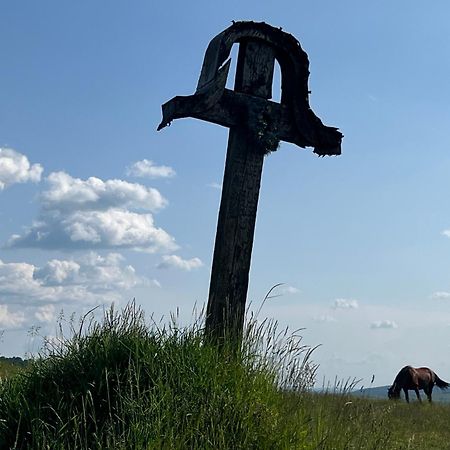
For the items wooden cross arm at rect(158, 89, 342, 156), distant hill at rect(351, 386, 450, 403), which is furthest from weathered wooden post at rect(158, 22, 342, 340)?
distant hill at rect(351, 386, 450, 403)

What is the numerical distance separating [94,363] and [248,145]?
2129mm

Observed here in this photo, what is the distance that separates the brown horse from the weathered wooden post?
74.8ft

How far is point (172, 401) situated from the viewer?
5398mm

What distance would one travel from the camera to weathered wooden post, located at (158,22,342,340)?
662 centimetres

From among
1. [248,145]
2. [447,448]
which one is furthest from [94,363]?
[447,448]

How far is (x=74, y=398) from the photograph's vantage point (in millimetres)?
5637

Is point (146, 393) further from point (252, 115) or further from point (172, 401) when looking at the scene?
point (252, 115)

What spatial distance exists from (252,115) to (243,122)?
99 millimetres

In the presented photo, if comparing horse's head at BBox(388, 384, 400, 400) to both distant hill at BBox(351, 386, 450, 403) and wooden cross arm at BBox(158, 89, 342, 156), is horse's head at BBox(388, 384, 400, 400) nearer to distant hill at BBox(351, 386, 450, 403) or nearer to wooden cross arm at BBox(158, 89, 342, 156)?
distant hill at BBox(351, 386, 450, 403)

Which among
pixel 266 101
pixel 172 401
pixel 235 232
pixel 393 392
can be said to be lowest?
pixel 172 401

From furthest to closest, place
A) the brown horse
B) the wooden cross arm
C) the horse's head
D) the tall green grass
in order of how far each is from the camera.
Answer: the brown horse → the horse's head → the wooden cross arm → the tall green grass

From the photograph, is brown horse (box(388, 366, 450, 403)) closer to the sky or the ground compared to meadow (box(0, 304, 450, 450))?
closer to the sky

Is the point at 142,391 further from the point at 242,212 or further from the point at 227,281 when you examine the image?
the point at 242,212

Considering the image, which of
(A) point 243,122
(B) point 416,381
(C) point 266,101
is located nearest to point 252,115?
(A) point 243,122
